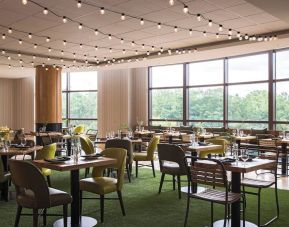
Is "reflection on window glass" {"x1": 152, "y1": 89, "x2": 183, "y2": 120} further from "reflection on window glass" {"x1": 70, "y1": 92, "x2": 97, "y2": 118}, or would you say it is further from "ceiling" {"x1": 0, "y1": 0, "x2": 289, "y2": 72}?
"reflection on window glass" {"x1": 70, "y1": 92, "x2": 97, "y2": 118}

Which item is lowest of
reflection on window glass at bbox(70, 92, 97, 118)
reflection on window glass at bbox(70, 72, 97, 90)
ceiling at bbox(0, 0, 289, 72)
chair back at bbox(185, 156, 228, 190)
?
chair back at bbox(185, 156, 228, 190)

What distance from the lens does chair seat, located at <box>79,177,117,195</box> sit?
14.3 feet

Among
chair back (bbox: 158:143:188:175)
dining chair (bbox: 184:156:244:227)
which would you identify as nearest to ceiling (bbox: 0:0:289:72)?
chair back (bbox: 158:143:188:175)

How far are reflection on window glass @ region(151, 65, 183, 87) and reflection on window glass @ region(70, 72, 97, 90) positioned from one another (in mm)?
2866

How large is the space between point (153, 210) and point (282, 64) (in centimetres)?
691

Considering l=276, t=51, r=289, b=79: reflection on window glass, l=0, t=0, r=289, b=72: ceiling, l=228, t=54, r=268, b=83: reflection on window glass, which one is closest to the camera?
l=0, t=0, r=289, b=72: ceiling

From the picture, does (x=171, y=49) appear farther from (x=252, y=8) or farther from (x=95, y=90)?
(x=95, y=90)

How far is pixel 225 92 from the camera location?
11.4 m

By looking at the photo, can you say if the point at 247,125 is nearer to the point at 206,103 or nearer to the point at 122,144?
the point at 206,103

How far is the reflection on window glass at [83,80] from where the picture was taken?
48.8 feet

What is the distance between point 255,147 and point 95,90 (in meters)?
7.84

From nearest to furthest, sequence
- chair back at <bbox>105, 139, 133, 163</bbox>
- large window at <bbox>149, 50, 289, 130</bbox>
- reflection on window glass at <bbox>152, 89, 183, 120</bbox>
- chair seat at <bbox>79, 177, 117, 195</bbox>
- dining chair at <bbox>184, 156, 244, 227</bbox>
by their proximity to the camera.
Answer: dining chair at <bbox>184, 156, 244, 227</bbox>
chair seat at <bbox>79, 177, 117, 195</bbox>
chair back at <bbox>105, 139, 133, 163</bbox>
large window at <bbox>149, 50, 289, 130</bbox>
reflection on window glass at <bbox>152, 89, 183, 120</bbox>

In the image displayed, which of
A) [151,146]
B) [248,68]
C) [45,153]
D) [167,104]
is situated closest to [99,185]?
[45,153]

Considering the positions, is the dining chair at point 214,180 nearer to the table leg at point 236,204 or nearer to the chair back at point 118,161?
the table leg at point 236,204
